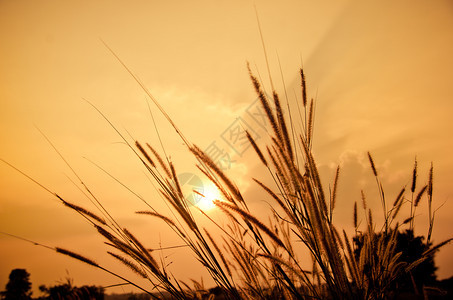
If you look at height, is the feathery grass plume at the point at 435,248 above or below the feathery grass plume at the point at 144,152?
below

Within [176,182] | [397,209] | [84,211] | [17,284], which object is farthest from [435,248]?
[17,284]

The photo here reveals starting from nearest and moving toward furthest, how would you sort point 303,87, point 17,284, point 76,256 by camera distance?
point 76,256 → point 303,87 → point 17,284

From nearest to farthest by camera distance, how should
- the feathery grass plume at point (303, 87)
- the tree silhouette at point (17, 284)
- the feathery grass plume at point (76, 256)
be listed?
the feathery grass plume at point (76, 256)
the feathery grass plume at point (303, 87)
the tree silhouette at point (17, 284)

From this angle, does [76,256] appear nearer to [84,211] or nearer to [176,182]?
[84,211]

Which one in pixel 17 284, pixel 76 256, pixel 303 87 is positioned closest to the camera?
pixel 76 256

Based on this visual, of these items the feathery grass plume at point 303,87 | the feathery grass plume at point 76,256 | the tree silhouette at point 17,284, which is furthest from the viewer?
the tree silhouette at point 17,284

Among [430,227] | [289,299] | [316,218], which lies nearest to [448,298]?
[430,227]

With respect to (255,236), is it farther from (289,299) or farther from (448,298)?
(448,298)

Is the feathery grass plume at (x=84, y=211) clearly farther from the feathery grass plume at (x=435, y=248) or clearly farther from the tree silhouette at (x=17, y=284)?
the tree silhouette at (x=17, y=284)

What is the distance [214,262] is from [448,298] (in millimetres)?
14373

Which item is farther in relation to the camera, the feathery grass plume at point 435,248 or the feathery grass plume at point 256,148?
the feathery grass plume at point 435,248

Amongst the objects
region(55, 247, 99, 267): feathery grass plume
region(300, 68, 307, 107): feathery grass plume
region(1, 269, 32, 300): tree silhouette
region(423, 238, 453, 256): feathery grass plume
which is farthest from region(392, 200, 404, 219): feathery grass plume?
region(1, 269, 32, 300): tree silhouette

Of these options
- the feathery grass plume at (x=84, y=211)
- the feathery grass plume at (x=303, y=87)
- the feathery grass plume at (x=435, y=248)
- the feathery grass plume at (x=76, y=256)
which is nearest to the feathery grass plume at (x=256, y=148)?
the feathery grass plume at (x=303, y=87)

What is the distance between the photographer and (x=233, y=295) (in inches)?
43.1
